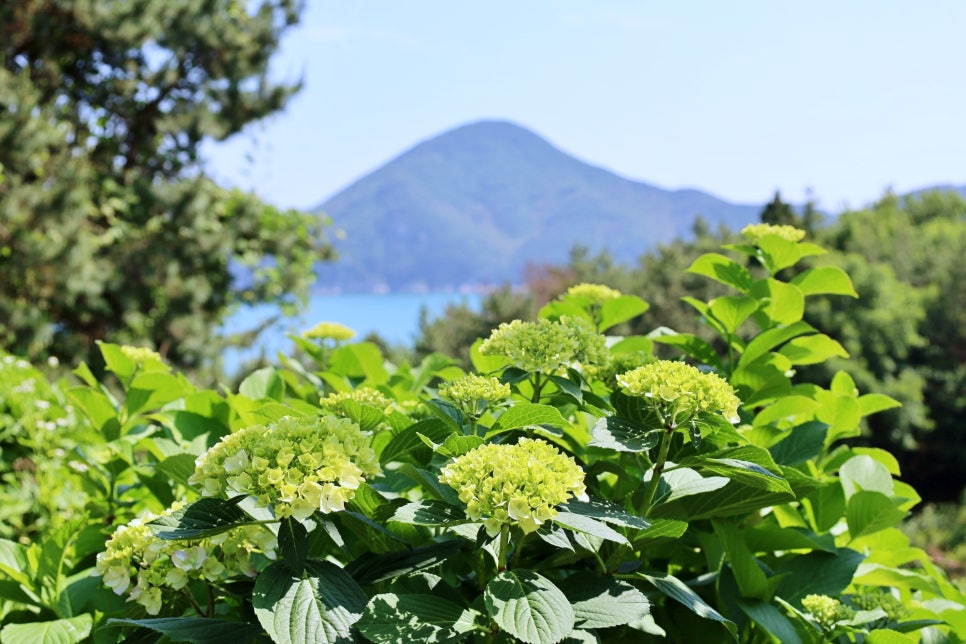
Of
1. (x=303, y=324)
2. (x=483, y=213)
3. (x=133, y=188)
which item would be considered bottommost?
(x=303, y=324)

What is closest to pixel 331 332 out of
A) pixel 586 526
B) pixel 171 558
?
pixel 171 558

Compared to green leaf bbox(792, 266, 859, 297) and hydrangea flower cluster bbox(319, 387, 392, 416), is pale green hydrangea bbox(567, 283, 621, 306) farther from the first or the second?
hydrangea flower cluster bbox(319, 387, 392, 416)

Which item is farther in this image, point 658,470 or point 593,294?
point 593,294

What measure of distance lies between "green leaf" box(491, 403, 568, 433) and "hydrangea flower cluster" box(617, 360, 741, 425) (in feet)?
0.33

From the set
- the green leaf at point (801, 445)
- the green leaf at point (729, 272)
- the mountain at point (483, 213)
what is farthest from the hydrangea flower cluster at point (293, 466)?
the mountain at point (483, 213)

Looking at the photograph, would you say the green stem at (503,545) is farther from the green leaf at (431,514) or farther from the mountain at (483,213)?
the mountain at (483,213)

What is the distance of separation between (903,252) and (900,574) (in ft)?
101

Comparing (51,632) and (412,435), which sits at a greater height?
(412,435)

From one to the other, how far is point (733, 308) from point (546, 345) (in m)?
0.46

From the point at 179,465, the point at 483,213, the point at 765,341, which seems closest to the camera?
the point at 179,465

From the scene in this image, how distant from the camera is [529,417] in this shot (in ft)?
2.75

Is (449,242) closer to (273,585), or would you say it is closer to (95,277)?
(95,277)

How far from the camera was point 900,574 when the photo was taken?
115cm

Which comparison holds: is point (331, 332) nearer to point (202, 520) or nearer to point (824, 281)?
point (202, 520)
